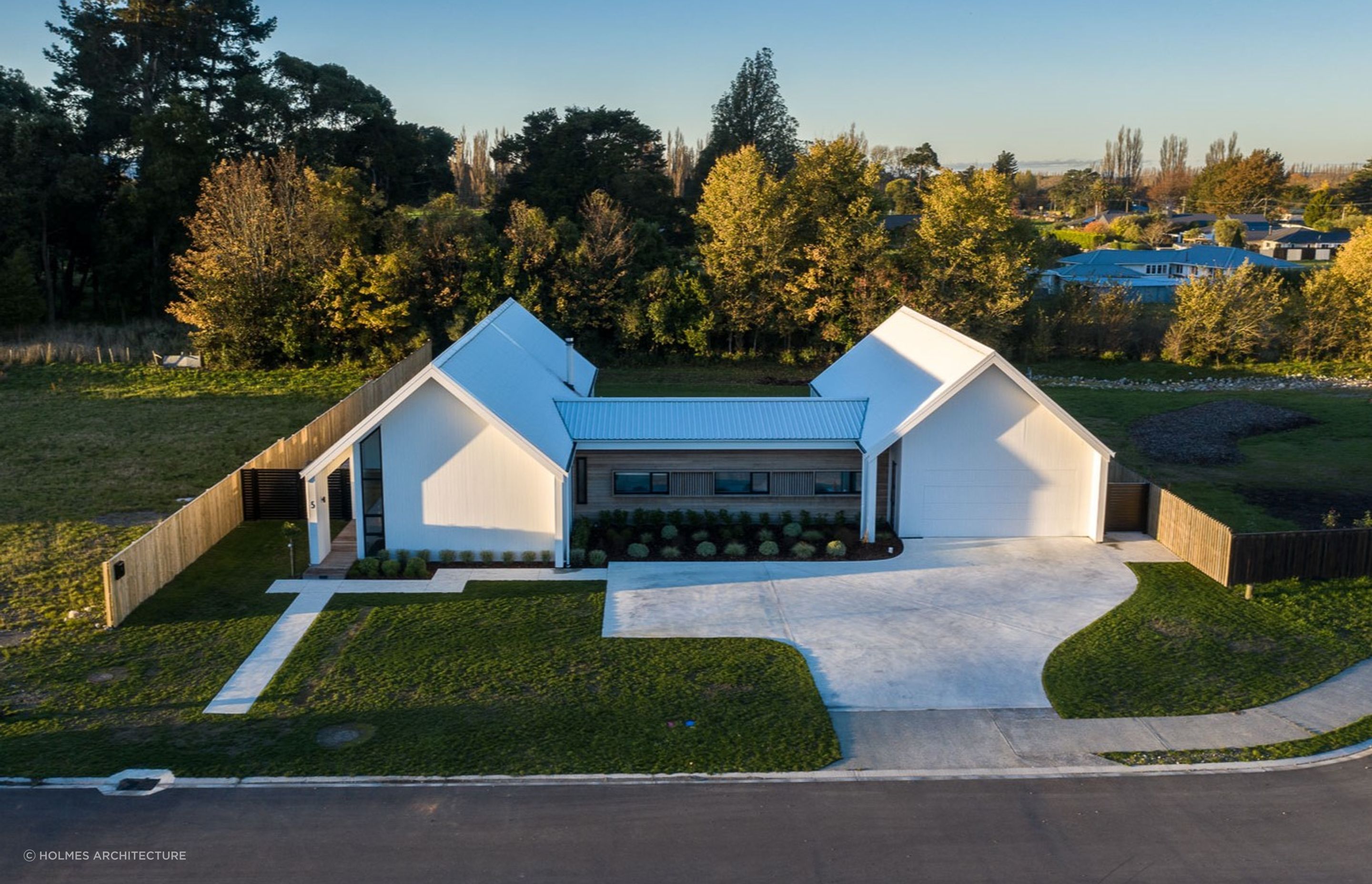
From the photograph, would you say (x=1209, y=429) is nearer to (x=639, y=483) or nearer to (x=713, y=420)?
(x=713, y=420)

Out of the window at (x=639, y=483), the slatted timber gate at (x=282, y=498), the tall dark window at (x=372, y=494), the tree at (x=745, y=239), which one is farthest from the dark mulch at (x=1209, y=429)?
the slatted timber gate at (x=282, y=498)

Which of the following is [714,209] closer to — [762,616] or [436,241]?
[436,241]

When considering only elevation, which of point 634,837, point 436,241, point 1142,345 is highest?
point 436,241

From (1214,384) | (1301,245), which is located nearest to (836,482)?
(1214,384)

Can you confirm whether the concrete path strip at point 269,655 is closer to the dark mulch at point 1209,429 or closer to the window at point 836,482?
the window at point 836,482

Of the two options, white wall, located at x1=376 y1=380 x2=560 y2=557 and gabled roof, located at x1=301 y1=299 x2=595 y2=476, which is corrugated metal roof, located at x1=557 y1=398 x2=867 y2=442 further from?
white wall, located at x1=376 y1=380 x2=560 y2=557

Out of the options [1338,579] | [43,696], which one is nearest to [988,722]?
[1338,579]

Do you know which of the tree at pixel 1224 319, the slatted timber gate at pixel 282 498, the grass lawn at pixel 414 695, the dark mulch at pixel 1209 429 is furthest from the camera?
the tree at pixel 1224 319
